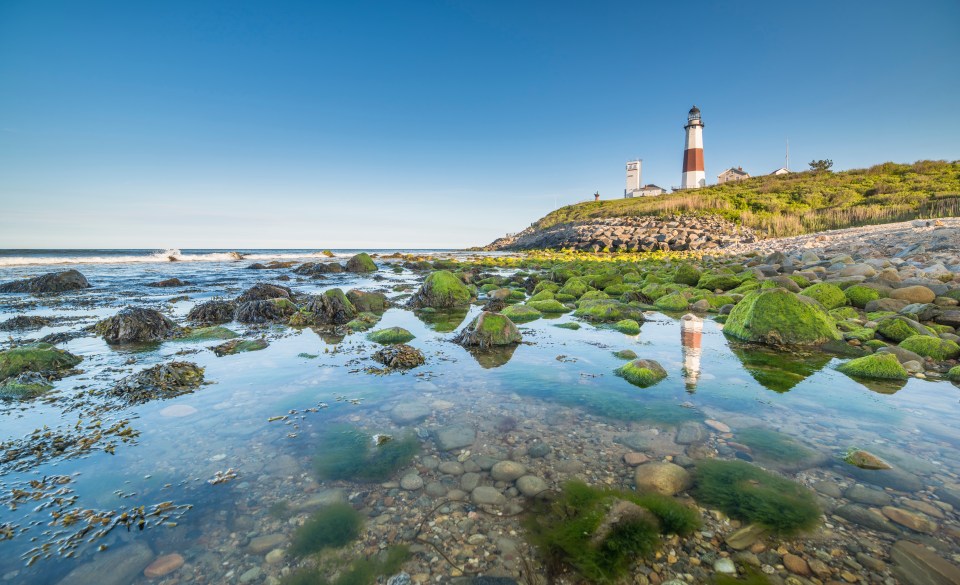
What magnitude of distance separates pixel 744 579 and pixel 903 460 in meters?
2.33

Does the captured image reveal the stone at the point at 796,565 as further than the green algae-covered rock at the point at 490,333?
No

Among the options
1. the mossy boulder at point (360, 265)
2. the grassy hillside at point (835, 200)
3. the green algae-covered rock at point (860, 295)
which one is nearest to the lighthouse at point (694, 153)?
the grassy hillside at point (835, 200)

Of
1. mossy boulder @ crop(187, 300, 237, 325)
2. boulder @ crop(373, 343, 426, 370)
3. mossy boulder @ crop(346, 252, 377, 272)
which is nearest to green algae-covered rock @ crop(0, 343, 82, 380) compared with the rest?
mossy boulder @ crop(187, 300, 237, 325)

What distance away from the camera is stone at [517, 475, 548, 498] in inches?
114

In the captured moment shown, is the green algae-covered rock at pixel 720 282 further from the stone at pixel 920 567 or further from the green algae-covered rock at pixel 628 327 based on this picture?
the stone at pixel 920 567

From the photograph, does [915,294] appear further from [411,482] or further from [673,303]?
[411,482]

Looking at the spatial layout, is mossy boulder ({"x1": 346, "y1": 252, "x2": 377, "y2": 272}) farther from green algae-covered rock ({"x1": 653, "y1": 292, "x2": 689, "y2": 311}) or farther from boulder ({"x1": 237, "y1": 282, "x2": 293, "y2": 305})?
green algae-covered rock ({"x1": 653, "y1": 292, "x2": 689, "y2": 311})

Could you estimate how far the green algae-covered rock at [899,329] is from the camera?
255 inches

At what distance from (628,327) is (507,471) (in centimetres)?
595

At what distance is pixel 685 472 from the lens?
3.08m

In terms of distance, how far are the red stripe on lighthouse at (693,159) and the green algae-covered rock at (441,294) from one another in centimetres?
8301

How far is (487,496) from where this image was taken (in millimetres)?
2875

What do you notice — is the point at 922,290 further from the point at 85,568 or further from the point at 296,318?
the point at 296,318

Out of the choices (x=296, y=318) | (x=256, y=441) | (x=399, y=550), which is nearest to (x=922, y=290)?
(x=399, y=550)
